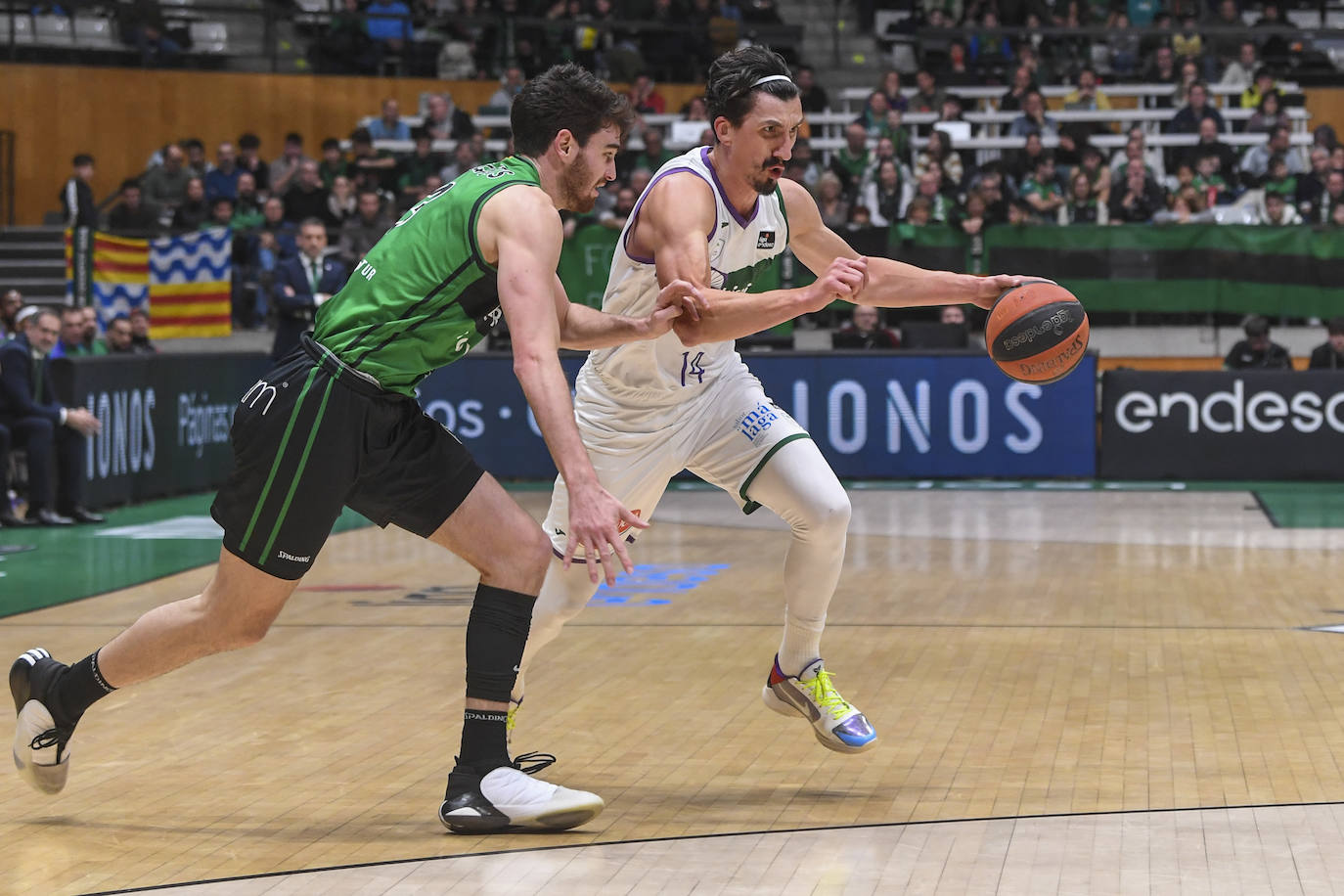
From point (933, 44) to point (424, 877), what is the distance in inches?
823

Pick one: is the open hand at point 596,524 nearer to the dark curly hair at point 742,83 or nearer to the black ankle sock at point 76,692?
the black ankle sock at point 76,692

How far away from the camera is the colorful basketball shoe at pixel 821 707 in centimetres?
543

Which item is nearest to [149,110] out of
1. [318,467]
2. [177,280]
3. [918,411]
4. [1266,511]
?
[177,280]

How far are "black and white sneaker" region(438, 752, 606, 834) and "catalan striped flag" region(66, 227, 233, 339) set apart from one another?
13716 mm

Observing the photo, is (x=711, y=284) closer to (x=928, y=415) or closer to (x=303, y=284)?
(x=303, y=284)

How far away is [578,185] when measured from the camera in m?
4.78

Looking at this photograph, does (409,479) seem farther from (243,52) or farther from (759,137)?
(243,52)

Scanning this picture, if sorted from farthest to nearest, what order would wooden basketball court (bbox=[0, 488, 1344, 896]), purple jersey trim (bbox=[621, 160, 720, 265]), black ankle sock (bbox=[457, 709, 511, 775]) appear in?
purple jersey trim (bbox=[621, 160, 720, 265]) → black ankle sock (bbox=[457, 709, 511, 775]) → wooden basketball court (bbox=[0, 488, 1344, 896])

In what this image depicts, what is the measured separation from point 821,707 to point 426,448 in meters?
1.62

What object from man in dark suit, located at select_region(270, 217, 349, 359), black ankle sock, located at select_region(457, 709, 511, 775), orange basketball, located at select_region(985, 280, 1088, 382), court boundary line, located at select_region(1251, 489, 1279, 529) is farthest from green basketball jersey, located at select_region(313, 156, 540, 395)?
man in dark suit, located at select_region(270, 217, 349, 359)

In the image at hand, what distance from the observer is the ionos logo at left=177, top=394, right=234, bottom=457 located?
15312 millimetres

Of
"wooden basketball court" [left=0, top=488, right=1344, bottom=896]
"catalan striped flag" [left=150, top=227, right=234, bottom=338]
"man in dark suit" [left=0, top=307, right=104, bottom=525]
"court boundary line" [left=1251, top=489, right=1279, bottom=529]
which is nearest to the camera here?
"wooden basketball court" [left=0, top=488, right=1344, bottom=896]

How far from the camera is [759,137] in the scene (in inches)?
214

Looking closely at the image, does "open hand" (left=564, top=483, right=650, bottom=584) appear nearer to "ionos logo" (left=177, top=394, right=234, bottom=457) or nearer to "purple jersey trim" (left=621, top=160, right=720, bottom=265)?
"purple jersey trim" (left=621, top=160, right=720, bottom=265)
